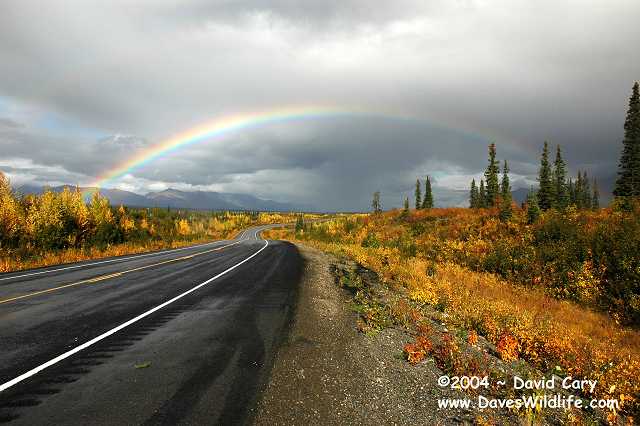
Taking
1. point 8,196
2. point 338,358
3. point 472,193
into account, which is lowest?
point 338,358

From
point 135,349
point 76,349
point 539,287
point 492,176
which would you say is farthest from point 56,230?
point 492,176

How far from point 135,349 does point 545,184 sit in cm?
5868

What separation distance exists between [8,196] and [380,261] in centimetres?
2270

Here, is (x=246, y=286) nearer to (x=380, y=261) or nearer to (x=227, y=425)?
(x=227, y=425)

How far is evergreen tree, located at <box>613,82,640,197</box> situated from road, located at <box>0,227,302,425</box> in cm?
5217

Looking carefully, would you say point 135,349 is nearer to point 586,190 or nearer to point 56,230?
point 56,230

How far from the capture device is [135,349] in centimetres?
614

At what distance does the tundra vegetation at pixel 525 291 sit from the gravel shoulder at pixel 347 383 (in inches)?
23.2

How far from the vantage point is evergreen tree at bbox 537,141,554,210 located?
4847 centimetres

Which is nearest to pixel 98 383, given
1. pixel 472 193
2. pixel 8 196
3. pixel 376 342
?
pixel 376 342

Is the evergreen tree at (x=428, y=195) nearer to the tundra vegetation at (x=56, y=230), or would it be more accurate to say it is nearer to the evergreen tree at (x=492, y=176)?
the evergreen tree at (x=492, y=176)

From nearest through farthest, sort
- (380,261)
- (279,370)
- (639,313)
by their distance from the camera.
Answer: (279,370) < (639,313) < (380,261)

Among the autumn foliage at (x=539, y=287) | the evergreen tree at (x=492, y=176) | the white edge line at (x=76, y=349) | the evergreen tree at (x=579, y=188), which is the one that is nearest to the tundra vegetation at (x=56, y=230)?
the white edge line at (x=76, y=349)

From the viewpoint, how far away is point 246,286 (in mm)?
12133
